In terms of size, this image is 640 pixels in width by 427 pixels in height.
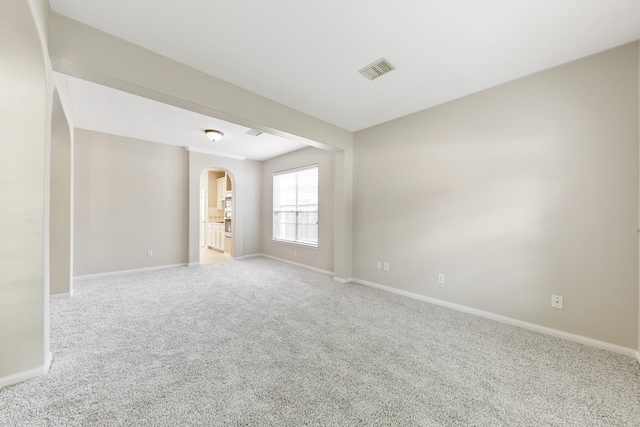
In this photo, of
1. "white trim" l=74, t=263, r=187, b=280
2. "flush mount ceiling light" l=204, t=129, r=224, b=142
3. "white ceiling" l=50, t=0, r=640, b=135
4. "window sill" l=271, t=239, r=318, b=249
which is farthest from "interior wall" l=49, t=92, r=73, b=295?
"window sill" l=271, t=239, r=318, b=249

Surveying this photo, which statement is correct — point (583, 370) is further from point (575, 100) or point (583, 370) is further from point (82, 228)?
point (82, 228)

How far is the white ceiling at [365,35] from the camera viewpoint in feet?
5.67

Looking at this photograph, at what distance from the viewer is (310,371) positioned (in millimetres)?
1793

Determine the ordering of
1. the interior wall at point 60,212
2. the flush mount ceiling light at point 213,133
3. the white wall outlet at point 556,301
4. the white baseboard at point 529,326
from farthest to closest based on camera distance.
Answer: the flush mount ceiling light at point 213,133, the interior wall at point 60,212, the white wall outlet at point 556,301, the white baseboard at point 529,326

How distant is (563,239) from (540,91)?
60.6 inches


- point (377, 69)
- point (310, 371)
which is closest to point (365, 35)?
point (377, 69)

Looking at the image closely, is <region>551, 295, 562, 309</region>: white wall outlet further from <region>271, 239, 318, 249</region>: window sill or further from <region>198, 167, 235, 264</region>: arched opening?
<region>198, 167, 235, 264</region>: arched opening

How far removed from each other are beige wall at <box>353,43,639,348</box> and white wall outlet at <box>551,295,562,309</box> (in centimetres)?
5

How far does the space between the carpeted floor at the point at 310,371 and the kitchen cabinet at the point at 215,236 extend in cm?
444

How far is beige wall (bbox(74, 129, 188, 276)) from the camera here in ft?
13.9

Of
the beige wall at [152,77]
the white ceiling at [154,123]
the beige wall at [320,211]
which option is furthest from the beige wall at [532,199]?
the white ceiling at [154,123]

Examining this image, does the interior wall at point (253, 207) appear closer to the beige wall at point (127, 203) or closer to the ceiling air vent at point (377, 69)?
the beige wall at point (127, 203)

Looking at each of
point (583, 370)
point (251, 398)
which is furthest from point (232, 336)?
point (583, 370)

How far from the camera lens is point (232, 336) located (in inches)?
90.7
